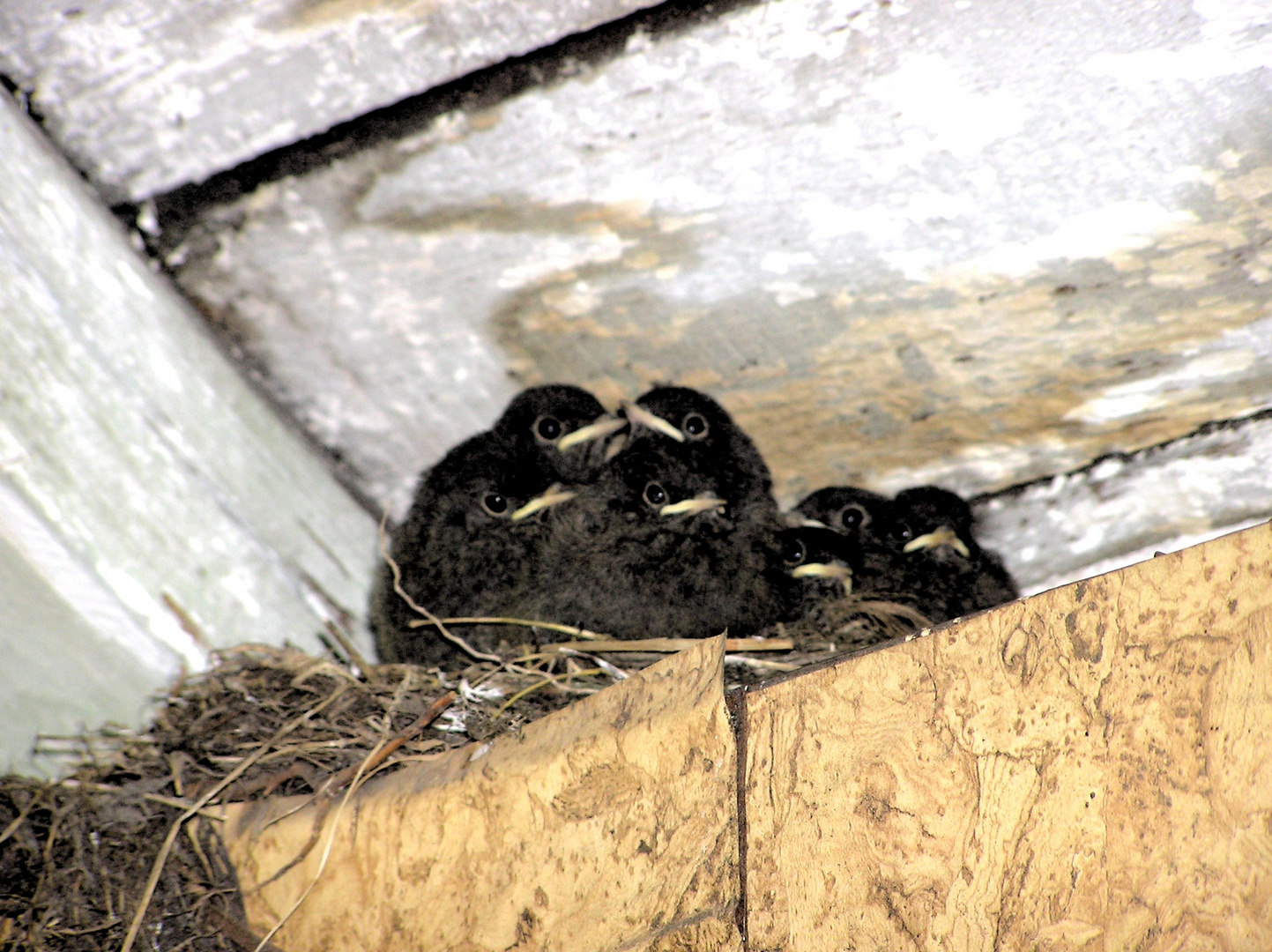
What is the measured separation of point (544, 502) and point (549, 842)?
1.30m

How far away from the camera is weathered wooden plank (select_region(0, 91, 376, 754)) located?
2.47 metres

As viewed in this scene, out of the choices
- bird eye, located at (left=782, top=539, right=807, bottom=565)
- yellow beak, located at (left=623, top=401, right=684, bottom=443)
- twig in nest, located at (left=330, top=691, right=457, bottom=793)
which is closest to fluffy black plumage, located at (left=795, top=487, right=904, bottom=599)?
bird eye, located at (left=782, top=539, right=807, bottom=565)

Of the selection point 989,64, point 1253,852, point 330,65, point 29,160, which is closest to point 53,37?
point 29,160

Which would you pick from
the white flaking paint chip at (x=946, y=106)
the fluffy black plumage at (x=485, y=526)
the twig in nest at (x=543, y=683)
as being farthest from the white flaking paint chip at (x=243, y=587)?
the white flaking paint chip at (x=946, y=106)

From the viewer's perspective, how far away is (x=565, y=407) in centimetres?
319

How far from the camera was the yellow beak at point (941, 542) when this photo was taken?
3.01 meters

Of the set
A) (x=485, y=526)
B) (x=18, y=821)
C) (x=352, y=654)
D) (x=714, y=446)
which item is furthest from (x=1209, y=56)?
(x=18, y=821)

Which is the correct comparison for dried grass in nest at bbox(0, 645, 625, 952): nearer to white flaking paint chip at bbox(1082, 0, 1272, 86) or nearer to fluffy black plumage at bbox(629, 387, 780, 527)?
fluffy black plumage at bbox(629, 387, 780, 527)

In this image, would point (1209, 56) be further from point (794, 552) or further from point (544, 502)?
point (544, 502)

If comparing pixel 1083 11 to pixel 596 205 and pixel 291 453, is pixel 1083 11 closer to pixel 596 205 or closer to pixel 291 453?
pixel 596 205

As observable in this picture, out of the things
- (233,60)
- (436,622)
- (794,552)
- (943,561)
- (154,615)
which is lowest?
(943,561)

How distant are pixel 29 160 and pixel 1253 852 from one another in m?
2.81

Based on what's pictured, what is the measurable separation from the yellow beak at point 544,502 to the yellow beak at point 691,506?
0.28 meters

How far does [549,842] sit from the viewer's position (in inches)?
73.7
